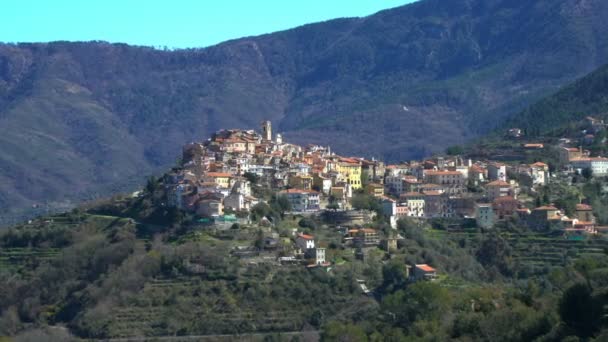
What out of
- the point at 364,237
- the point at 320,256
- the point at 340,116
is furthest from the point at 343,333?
the point at 340,116

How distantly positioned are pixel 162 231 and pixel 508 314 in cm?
2172

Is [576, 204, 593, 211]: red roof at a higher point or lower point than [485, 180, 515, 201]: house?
lower

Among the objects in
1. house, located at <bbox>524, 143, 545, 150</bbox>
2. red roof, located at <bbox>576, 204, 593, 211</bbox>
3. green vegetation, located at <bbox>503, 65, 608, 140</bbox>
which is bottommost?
red roof, located at <bbox>576, 204, 593, 211</bbox>

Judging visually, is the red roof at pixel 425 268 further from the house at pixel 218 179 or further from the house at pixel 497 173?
the house at pixel 497 173

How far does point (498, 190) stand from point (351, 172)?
7571 millimetres

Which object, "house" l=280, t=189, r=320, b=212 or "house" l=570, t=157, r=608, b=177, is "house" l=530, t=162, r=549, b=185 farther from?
"house" l=280, t=189, r=320, b=212

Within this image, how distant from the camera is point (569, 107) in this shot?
105 meters

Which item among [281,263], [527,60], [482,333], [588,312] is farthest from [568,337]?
[527,60]

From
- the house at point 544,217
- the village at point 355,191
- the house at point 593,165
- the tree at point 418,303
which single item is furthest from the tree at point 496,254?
the house at point 593,165

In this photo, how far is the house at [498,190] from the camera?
7244 cm

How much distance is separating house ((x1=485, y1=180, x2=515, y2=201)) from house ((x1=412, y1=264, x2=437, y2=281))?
42.6 feet

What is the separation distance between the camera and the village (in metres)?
64.2

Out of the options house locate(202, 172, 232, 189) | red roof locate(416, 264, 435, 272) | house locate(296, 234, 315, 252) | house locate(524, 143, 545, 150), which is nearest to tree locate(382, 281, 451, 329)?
red roof locate(416, 264, 435, 272)

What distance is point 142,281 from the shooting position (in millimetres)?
58250
